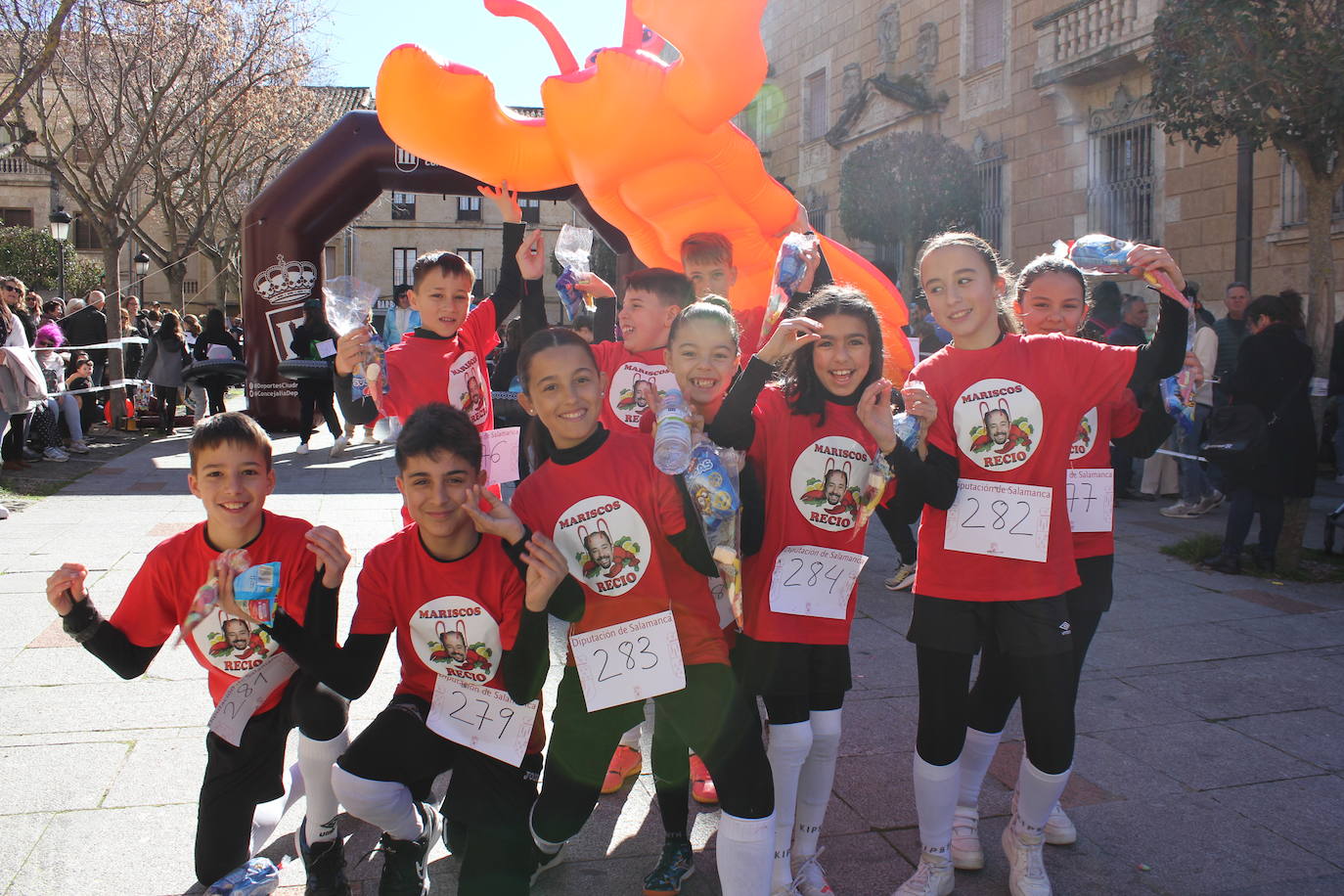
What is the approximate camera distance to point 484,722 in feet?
8.73

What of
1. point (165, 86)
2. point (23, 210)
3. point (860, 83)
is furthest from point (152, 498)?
point (23, 210)

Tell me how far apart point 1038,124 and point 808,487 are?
14.8 m

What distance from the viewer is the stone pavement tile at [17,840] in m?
2.81

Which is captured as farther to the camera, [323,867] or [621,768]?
[621,768]

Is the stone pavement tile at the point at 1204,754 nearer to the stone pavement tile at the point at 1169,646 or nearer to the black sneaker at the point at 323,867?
the stone pavement tile at the point at 1169,646

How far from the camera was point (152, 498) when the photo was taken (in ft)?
29.0

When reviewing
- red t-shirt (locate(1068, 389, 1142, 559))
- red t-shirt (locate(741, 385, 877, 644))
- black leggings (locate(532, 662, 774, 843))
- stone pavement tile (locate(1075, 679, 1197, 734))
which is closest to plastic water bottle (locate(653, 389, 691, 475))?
red t-shirt (locate(741, 385, 877, 644))

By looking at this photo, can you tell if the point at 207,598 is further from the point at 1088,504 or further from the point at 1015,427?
the point at 1088,504

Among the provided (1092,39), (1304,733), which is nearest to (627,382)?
(1304,733)

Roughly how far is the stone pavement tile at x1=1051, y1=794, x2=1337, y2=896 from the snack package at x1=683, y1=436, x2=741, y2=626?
1401 millimetres

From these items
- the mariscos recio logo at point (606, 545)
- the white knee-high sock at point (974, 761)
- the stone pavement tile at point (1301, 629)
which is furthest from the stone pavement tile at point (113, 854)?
the stone pavement tile at point (1301, 629)

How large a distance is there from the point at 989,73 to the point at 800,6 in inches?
289

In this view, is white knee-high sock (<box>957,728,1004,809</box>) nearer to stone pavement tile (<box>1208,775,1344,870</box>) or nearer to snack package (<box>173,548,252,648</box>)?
stone pavement tile (<box>1208,775,1344,870</box>)

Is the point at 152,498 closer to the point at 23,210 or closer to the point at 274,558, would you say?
the point at 274,558
